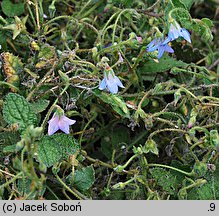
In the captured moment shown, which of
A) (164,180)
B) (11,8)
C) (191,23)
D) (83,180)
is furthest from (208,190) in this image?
(11,8)

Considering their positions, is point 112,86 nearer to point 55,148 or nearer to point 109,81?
point 109,81

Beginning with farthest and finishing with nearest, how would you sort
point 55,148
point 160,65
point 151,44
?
point 160,65 < point 151,44 < point 55,148

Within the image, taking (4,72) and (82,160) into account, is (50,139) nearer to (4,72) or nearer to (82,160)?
(82,160)

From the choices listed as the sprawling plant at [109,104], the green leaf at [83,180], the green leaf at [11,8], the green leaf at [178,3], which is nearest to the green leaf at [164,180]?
the sprawling plant at [109,104]

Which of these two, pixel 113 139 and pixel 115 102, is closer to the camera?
pixel 115 102

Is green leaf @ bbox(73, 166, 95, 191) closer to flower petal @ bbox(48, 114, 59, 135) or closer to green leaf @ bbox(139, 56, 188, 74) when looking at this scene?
flower petal @ bbox(48, 114, 59, 135)

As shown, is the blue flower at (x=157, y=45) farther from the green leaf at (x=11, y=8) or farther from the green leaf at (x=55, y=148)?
the green leaf at (x=11, y=8)
